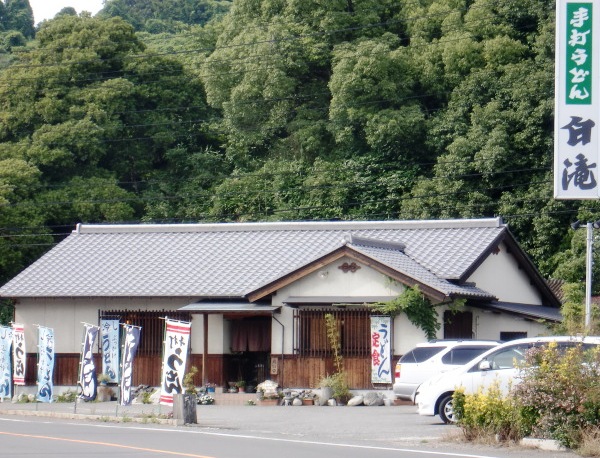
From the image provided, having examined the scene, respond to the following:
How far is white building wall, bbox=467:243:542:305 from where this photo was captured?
1294 inches

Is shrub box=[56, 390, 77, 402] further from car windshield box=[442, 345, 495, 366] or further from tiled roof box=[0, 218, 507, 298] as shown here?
car windshield box=[442, 345, 495, 366]

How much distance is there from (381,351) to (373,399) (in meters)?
1.39

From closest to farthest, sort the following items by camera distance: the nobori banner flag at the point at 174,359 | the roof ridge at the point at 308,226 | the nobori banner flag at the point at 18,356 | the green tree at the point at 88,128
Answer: the nobori banner flag at the point at 174,359
the nobori banner flag at the point at 18,356
the roof ridge at the point at 308,226
the green tree at the point at 88,128

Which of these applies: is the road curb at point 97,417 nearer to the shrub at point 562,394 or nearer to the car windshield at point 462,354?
the car windshield at point 462,354

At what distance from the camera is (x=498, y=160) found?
4422 centimetres

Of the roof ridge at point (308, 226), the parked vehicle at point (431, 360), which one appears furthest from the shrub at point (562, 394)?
the roof ridge at point (308, 226)

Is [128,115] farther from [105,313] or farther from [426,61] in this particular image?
[105,313]

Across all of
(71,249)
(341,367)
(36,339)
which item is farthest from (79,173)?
(341,367)

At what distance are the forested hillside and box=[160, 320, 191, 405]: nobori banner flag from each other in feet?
76.1

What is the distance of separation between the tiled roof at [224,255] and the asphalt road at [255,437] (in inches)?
246

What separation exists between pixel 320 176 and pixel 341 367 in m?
19.9

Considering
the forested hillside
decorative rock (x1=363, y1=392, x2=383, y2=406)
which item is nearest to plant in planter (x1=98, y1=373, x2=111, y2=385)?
decorative rock (x1=363, y1=392, x2=383, y2=406)

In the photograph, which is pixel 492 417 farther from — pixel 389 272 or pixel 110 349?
pixel 110 349

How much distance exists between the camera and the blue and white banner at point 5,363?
30.6 meters
